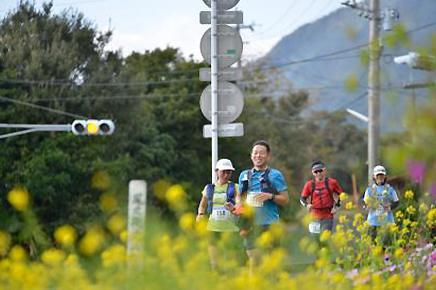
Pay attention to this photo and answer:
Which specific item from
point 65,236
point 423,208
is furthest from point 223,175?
point 65,236

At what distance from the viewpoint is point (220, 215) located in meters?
9.94

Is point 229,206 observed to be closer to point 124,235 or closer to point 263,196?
point 263,196

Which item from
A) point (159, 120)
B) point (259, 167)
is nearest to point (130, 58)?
point (159, 120)

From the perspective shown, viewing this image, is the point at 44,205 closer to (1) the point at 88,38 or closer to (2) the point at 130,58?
(1) the point at 88,38

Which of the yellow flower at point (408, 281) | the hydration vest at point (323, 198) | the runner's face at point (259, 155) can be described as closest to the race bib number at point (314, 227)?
the hydration vest at point (323, 198)

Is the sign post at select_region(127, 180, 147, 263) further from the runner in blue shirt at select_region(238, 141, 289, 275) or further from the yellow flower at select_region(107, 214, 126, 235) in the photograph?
the runner in blue shirt at select_region(238, 141, 289, 275)

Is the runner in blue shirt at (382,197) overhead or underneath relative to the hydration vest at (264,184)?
underneath

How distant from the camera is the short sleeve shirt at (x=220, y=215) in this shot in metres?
9.90

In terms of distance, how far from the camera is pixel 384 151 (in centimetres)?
349

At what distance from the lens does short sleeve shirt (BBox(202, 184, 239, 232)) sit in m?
9.90

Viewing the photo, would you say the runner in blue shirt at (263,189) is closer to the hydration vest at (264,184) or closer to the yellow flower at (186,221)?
the hydration vest at (264,184)

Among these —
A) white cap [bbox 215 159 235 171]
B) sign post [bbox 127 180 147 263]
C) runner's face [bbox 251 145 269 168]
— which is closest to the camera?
sign post [bbox 127 180 147 263]

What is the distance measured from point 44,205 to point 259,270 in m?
35.1

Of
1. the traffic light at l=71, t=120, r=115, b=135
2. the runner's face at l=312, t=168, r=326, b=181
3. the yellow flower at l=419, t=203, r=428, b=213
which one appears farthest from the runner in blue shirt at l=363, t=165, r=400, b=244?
the traffic light at l=71, t=120, r=115, b=135
